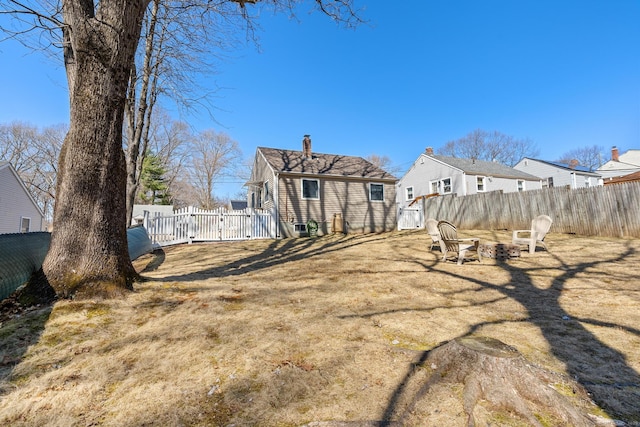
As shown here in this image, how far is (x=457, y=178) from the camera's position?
858 inches

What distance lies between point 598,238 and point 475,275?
877cm

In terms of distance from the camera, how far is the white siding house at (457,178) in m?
21.8

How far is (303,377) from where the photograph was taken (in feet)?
7.30

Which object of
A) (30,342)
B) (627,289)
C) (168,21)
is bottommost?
(627,289)

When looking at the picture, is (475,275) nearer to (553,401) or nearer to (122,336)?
(553,401)

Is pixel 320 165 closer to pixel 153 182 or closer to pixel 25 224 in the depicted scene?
pixel 25 224

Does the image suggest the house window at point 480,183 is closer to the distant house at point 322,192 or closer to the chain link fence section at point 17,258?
the distant house at point 322,192

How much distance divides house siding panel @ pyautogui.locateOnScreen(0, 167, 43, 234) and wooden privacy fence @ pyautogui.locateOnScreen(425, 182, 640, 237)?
993 inches

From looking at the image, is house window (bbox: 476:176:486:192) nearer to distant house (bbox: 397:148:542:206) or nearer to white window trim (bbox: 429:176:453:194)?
distant house (bbox: 397:148:542:206)

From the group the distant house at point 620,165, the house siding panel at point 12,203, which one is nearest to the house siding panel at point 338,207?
the house siding panel at point 12,203

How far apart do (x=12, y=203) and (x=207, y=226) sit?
1324cm

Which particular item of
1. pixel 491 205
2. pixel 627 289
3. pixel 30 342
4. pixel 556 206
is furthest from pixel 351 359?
pixel 491 205

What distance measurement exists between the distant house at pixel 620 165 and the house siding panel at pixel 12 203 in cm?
5180

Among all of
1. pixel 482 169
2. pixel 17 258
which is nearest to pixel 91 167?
pixel 17 258
